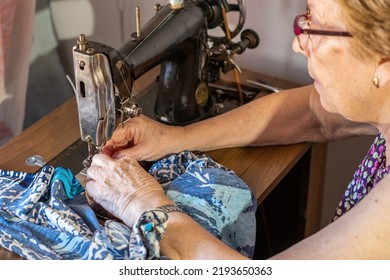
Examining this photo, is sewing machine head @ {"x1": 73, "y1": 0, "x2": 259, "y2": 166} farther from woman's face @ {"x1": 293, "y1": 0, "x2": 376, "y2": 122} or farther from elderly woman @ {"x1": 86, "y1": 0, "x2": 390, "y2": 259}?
woman's face @ {"x1": 293, "y1": 0, "x2": 376, "y2": 122}

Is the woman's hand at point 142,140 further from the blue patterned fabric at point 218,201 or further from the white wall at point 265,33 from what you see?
the white wall at point 265,33

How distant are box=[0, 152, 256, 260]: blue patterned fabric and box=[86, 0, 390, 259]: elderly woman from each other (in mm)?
52

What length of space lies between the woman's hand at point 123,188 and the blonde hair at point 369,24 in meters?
0.43

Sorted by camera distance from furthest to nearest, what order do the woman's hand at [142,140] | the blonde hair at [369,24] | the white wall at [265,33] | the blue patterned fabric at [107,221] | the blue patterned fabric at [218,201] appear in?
1. the white wall at [265,33]
2. the woman's hand at [142,140]
3. the blue patterned fabric at [218,201]
4. the blue patterned fabric at [107,221]
5. the blonde hair at [369,24]

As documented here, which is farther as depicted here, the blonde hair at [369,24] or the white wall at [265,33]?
the white wall at [265,33]

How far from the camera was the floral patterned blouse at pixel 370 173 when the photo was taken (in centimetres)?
129

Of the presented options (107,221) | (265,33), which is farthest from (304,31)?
(265,33)

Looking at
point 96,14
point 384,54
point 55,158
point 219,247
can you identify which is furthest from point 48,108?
point 384,54

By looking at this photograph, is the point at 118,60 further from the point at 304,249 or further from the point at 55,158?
the point at 304,249

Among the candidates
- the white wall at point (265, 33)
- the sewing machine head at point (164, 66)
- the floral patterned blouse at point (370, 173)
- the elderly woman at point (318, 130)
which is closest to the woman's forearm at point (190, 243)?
the elderly woman at point (318, 130)

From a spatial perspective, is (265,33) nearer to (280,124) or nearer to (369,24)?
(280,124)

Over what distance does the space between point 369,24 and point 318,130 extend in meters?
0.52

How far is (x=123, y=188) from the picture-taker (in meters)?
1.20

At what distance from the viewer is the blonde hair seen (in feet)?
3.18
